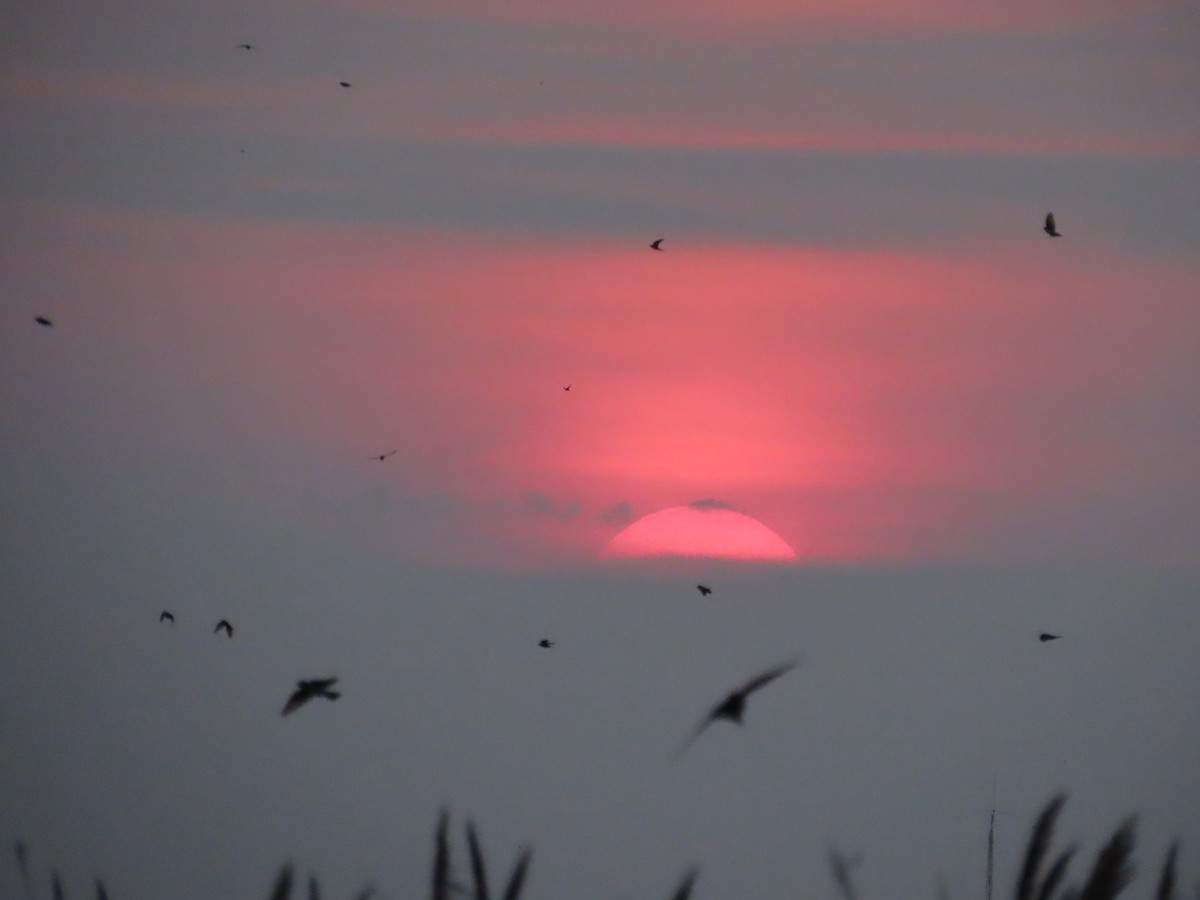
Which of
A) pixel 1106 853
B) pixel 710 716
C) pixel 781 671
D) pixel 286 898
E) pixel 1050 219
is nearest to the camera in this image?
pixel 1106 853

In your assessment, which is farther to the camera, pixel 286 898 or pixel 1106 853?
pixel 286 898

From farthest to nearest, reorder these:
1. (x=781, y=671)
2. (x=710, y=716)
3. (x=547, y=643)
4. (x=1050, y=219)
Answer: (x=547, y=643), (x=1050, y=219), (x=710, y=716), (x=781, y=671)

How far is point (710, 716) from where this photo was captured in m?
13.0

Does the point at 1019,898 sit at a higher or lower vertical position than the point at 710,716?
lower

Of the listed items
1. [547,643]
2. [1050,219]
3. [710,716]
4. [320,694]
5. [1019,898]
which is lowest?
[1019,898]

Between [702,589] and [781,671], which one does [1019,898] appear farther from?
[702,589]

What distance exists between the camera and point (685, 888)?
996cm

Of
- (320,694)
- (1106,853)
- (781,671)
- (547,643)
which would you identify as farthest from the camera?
(547,643)

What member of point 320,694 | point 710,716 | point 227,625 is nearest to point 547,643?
point 227,625

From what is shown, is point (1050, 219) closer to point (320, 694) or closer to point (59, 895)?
point (320, 694)

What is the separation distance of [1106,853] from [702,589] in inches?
761

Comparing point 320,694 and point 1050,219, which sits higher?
point 1050,219

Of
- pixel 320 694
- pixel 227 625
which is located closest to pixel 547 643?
pixel 227 625

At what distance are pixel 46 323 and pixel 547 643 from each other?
38.6ft
